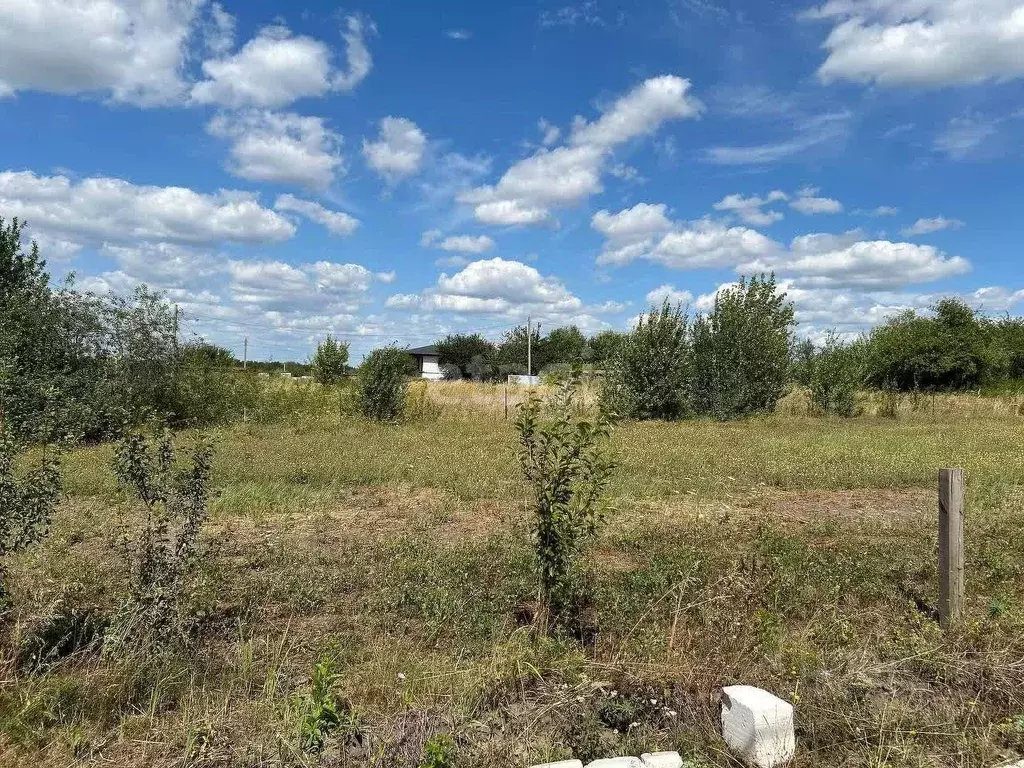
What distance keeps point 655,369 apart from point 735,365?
2.82 metres

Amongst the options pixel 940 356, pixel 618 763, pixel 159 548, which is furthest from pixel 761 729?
pixel 940 356

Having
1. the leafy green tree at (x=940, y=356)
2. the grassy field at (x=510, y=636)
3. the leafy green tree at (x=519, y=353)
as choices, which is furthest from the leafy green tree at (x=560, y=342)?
the grassy field at (x=510, y=636)

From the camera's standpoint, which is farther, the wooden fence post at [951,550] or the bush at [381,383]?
the bush at [381,383]

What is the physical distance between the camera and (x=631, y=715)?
2.97 meters

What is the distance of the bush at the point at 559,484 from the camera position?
12.5 ft

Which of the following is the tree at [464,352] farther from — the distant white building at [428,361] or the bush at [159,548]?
the bush at [159,548]

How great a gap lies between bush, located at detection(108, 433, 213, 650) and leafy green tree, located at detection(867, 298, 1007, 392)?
1348 inches

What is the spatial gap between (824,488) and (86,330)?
49.2 ft

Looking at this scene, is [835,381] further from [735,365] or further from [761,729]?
[761,729]

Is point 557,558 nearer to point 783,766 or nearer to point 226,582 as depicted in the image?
point 783,766

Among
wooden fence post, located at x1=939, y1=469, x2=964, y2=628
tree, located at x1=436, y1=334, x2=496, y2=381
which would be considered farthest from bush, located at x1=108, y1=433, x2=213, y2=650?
tree, located at x1=436, y1=334, x2=496, y2=381

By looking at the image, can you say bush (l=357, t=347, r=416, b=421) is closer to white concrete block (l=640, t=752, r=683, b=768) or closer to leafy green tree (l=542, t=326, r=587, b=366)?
white concrete block (l=640, t=752, r=683, b=768)

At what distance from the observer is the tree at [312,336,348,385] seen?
27234 mm

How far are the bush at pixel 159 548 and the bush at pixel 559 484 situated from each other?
1911 mm
